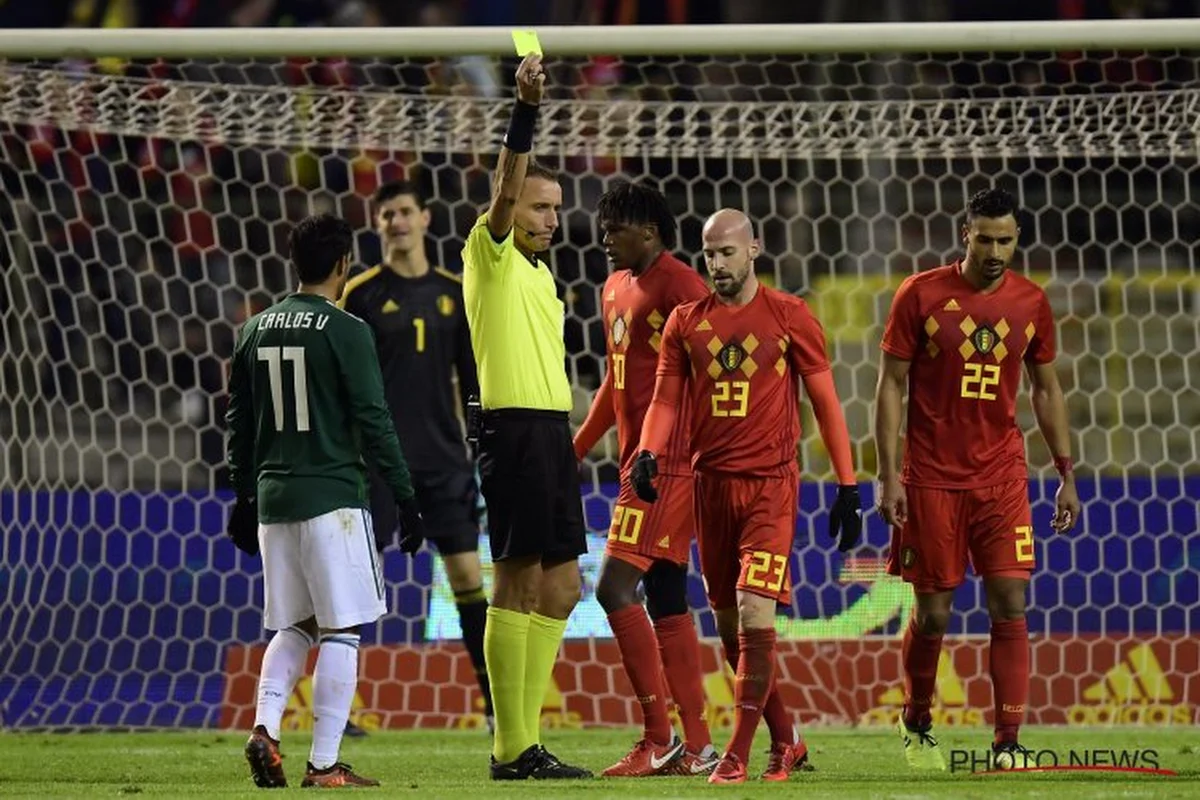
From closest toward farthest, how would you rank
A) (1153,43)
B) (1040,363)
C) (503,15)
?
1. (1040,363)
2. (1153,43)
3. (503,15)

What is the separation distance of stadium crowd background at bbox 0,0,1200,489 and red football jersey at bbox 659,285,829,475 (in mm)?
3569

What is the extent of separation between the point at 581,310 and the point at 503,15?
5391 millimetres

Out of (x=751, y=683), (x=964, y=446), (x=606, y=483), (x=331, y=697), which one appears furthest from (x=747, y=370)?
(x=606, y=483)

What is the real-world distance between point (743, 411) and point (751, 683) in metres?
0.86

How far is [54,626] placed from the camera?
940 centimetres

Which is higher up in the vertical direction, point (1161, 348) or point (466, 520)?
point (1161, 348)

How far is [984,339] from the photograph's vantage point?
6875 millimetres

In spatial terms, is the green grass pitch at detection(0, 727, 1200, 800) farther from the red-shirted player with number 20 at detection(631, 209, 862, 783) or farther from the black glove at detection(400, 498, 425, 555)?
the black glove at detection(400, 498, 425, 555)

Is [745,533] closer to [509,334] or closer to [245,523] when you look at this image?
[509,334]

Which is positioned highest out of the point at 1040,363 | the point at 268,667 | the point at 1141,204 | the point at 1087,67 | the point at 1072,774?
the point at 1087,67

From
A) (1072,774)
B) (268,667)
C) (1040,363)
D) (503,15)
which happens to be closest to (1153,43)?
(1040,363)

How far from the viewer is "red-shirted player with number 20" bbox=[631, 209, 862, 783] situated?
6.38 m

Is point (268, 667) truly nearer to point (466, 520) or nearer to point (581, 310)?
point (466, 520)

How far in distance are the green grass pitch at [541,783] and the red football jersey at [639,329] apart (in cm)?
123
